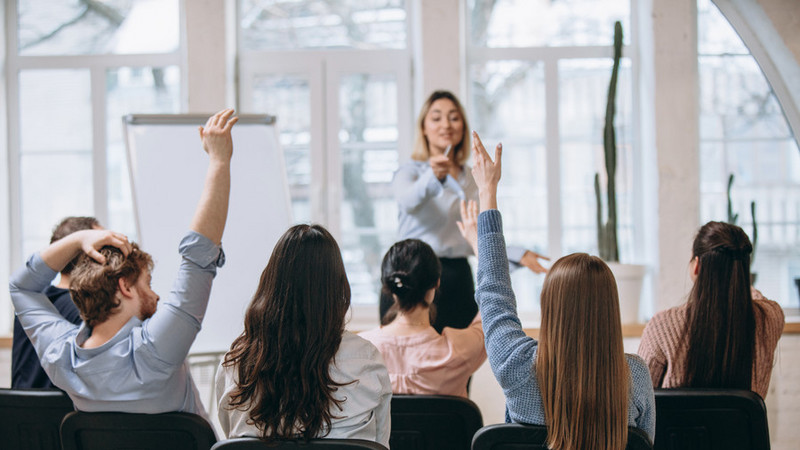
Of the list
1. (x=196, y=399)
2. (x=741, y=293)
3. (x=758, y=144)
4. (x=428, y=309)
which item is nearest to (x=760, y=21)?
(x=758, y=144)

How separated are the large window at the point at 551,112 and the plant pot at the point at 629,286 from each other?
0.41 meters

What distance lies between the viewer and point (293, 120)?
432 cm

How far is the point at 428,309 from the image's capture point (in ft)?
6.81

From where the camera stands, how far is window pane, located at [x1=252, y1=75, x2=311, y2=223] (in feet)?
14.1

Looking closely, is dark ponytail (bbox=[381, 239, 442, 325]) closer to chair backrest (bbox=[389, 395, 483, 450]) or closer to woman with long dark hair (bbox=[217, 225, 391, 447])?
chair backrest (bbox=[389, 395, 483, 450])

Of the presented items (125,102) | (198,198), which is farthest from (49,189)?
(198,198)

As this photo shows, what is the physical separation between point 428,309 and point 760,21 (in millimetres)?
2851

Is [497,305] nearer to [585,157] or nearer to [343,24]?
[585,157]

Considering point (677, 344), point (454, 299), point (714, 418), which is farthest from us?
point (454, 299)

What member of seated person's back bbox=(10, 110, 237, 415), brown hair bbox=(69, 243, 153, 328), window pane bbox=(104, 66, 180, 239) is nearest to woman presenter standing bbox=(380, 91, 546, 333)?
seated person's back bbox=(10, 110, 237, 415)

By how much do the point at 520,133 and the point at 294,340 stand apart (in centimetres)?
314

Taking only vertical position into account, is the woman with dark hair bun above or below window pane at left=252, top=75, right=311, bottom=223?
below

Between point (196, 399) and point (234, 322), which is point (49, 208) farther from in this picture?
point (196, 399)

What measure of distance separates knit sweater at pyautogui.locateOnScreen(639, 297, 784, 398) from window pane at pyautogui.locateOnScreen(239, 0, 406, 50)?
2.91m
